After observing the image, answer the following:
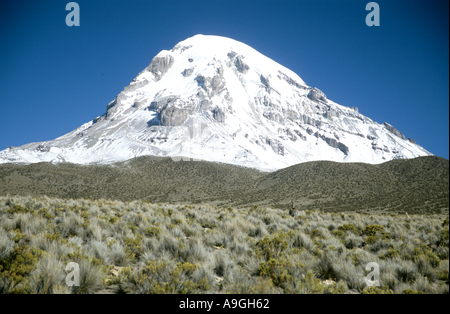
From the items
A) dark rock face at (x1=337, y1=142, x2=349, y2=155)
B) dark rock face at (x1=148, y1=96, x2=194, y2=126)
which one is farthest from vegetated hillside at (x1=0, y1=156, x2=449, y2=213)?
dark rock face at (x1=337, y1=142, x2=349, y2=155)

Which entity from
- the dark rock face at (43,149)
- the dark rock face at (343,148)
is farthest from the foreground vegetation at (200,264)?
the dark rock face at (343,148)

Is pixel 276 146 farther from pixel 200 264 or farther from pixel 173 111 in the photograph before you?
pixel 200 264

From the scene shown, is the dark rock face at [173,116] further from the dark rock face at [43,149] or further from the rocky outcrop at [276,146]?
the dark rock face at [43,149]

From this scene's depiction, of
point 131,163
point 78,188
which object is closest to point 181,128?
point 131,163

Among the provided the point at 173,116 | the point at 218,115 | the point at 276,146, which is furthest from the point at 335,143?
the point at 173,116

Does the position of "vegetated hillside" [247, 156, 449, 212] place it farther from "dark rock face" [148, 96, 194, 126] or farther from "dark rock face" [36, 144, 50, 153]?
"dark rock face" [36, 144, 50, 153]

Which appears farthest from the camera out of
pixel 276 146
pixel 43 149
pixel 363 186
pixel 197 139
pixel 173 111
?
pixel 276 146

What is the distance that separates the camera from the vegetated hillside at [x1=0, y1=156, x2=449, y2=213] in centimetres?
3747

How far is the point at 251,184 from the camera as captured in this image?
7350 cm

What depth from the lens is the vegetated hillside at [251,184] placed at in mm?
37469

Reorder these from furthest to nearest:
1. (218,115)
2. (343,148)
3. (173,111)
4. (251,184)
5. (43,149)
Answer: (343,148) < (218,115) < (173,111) < (43,149) < (251,184)

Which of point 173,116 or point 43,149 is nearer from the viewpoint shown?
point 43,149
